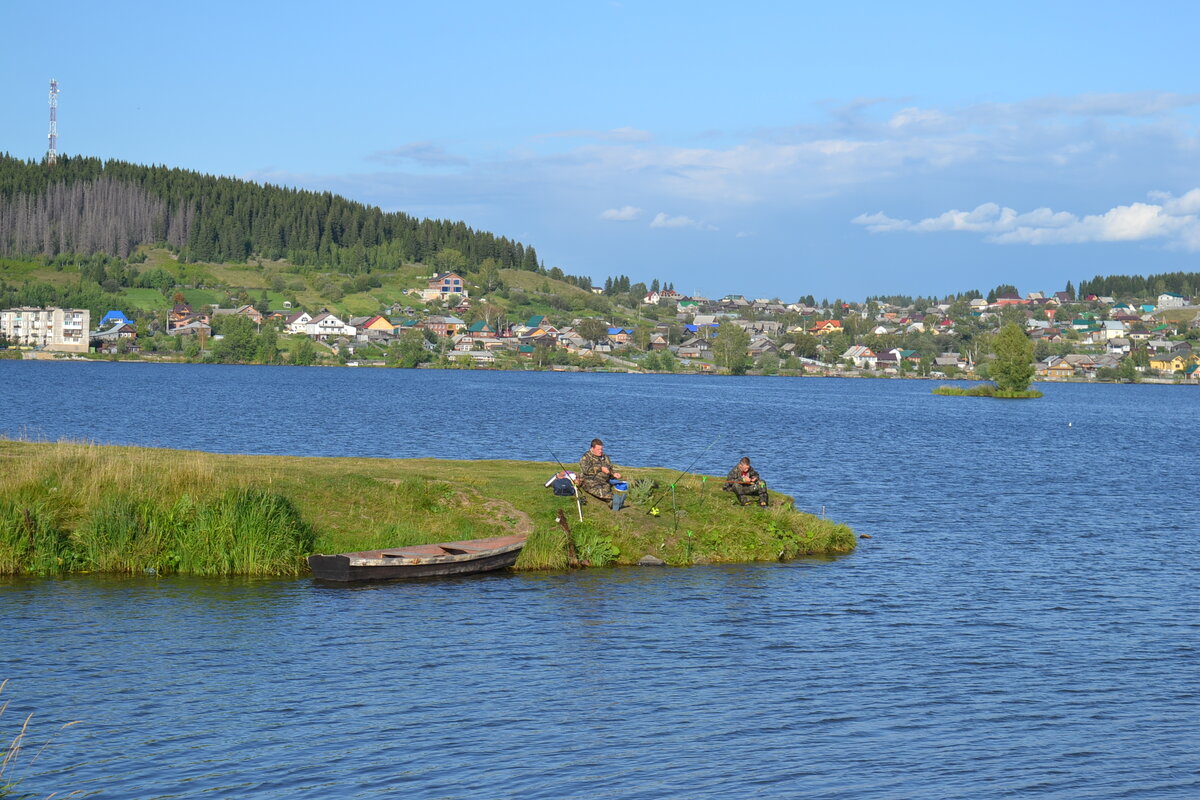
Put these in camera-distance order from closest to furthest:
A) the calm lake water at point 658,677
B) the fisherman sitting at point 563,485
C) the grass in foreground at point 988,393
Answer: the calm lake water at point 658,677 → the fisherman sitting at point 563,485 → the grass in foreground at point 988,393

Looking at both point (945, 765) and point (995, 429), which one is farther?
point (995, 429)

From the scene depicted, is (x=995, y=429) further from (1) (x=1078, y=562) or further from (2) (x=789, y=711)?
(2) (x=789, y=711)

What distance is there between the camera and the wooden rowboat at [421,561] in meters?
28.7

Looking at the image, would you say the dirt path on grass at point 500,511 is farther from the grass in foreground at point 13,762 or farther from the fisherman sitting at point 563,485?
the grass in foreground at point 13,762

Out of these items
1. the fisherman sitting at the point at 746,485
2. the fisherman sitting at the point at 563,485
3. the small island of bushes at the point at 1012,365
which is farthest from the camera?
the small island of bushes at the point at 1012,365

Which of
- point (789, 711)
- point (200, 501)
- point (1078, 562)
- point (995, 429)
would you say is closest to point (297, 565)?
point (200, 501)

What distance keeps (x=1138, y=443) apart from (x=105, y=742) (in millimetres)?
91768

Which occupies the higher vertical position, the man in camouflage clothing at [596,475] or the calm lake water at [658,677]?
the man in camouflage clothing at [596,475]

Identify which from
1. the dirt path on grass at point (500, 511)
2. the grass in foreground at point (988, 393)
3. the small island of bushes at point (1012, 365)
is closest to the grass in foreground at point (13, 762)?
the dirt path on grass at point (500, 511)

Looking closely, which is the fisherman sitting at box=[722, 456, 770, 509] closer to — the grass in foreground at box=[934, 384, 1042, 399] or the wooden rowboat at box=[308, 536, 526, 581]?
the wooden rowboat at box=[308, 536, 526, 581]

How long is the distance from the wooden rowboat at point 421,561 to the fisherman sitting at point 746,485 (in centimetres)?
746

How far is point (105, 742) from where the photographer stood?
17766 mm

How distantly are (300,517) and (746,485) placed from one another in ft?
42.2

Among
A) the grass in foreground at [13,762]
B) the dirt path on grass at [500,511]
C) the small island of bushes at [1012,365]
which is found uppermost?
the small island of bushes at [1012,365]
